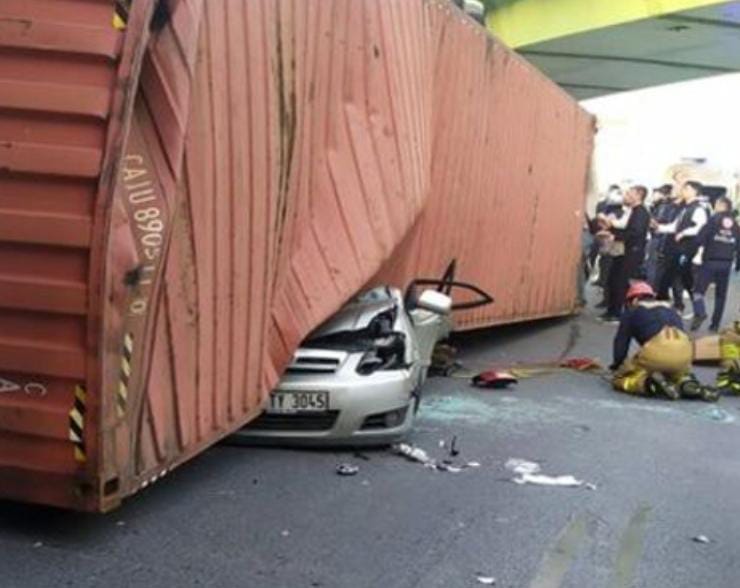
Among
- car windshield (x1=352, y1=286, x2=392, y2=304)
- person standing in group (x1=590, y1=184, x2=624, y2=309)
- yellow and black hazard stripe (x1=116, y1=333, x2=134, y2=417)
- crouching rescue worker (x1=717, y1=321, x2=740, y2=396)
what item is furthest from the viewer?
person standing in group (x1=590, y1=184, x2=624, y2=309)

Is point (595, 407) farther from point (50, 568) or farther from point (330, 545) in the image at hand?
point (50, 568)

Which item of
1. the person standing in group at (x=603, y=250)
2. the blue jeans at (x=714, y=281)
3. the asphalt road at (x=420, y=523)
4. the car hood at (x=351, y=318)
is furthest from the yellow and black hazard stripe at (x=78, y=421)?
the person standing in group at (x=603, y=250)

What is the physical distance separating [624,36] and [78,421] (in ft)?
57.5

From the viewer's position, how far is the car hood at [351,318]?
20.7 feet

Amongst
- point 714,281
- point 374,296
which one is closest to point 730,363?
point 374,296

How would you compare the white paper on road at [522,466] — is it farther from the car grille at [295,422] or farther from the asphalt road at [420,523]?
the car grille at [295,422]

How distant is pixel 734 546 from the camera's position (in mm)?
5148

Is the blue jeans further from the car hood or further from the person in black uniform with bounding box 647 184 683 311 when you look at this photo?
the car hood

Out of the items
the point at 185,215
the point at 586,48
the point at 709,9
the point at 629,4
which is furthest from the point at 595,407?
the point at 586,48

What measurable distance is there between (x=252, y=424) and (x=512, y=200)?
5.74 metres

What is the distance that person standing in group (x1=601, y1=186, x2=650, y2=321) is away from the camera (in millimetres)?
15070

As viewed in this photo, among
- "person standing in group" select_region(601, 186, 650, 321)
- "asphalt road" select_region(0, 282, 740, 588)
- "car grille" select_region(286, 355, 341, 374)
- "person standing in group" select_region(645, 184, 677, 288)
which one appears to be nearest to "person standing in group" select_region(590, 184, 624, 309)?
"person standing in group" select_region(601, 186, 650, 321)

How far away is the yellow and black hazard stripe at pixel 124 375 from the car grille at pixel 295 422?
1862mm

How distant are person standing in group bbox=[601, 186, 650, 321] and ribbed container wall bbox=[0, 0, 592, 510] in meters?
8.04
